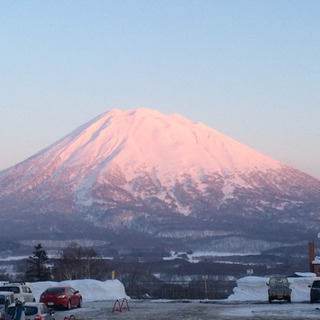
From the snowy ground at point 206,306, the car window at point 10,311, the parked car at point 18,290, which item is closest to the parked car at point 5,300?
the car window at point 10,311

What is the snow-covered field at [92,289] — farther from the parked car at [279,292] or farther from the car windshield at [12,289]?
the parked car at [279,292]

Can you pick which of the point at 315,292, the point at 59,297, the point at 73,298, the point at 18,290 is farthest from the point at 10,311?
the point at 315,292

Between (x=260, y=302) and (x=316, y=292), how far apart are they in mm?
5075

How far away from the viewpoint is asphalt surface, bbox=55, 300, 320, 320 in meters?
42.3

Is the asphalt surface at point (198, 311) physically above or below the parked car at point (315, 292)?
below

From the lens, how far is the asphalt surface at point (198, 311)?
139ft

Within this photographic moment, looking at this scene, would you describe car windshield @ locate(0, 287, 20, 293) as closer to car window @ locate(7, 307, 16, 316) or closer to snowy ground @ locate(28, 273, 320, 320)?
snowy ground @ locate(28, 273, 320, 320)

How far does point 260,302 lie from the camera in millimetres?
55031

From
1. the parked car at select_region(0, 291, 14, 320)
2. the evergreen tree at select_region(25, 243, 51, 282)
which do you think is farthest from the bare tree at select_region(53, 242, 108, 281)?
the parked car at select_region(0, 291, 14, 320)

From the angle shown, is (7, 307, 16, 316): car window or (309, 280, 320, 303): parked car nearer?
(7, 307, 16, 316): car window

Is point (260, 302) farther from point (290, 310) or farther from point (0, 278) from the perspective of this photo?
point (0, 278)

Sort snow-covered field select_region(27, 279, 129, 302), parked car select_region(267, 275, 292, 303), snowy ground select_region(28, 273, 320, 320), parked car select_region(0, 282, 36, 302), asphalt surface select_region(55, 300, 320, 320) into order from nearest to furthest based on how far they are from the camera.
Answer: asphalt surface select_region(55, 300, 320, 320) < snowy ground select_region(28, 273, 320, 320) < parked car select_region(0, 282, 36, 302) < parked car select_region(267, 275, 292, 303) < snow-covered field select_region(27, 279, 129, 302)

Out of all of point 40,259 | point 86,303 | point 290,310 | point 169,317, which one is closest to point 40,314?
point 169,317

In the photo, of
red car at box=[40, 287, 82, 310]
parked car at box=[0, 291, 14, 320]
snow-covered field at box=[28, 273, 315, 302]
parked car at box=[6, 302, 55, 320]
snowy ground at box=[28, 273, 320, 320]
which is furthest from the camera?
snow-covered field at box=[28, 273, 315, 302]
